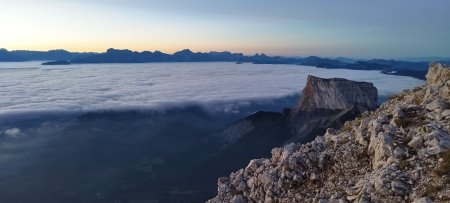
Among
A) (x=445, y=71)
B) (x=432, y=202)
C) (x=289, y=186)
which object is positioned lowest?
(x=289, y=186)

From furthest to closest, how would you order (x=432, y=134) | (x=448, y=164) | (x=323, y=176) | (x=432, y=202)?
(x=323, y=176)
(x=432, y=134)
(x=448, y=164)
(x=432, y=202)

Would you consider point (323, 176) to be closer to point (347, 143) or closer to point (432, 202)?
point (347, 143)

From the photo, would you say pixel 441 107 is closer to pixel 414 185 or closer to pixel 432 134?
pixel 432 134

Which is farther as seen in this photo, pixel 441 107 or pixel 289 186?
pixel 289 186

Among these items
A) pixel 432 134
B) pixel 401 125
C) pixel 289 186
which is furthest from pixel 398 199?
pixel 289 186

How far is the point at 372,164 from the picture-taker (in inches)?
1168

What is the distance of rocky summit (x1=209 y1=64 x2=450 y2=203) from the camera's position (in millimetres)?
25203

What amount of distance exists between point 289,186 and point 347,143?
16.4 ft

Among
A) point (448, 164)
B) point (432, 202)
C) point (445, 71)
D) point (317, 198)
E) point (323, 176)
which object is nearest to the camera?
point (432, 202)

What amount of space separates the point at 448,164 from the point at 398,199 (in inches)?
122

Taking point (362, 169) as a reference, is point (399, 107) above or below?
above

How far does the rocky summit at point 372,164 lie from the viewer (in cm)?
2520

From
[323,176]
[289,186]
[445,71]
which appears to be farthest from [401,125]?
[445,71]

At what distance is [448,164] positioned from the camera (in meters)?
24.7
